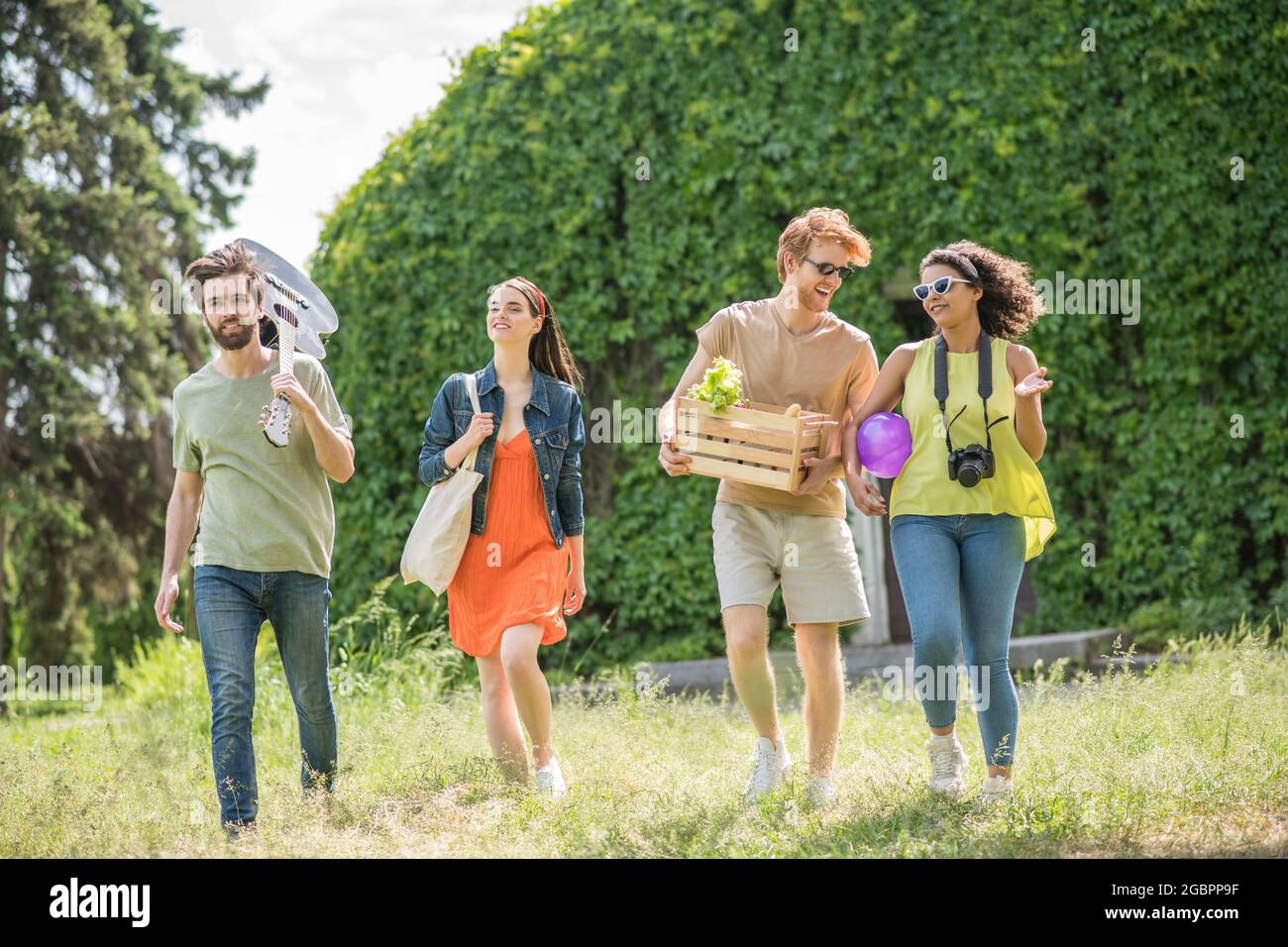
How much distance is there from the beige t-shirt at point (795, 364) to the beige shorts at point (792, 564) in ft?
0.21

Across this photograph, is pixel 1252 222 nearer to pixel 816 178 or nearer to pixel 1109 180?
pixel 1109 180

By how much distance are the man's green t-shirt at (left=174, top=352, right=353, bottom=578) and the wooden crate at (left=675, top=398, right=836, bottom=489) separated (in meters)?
1.30

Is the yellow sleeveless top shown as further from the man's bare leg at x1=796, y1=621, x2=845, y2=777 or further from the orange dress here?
the orange dress

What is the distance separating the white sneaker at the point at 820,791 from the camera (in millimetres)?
4398

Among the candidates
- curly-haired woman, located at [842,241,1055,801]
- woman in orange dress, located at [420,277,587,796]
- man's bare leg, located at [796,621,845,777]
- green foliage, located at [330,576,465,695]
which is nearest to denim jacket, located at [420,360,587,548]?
woman in orange dress, located at [420,277,587,796]

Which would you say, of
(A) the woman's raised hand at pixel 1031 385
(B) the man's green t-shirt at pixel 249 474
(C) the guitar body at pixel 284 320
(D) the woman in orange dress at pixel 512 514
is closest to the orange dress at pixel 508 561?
(D) the woman in orange dress at pixel 512 514

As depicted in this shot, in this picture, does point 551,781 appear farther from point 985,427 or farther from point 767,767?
point 985,427

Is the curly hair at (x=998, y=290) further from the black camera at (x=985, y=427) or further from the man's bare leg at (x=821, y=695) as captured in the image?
the man's bare leg at (x=821, y=695)

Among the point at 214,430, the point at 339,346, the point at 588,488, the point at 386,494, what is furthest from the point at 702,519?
the point at 214,430

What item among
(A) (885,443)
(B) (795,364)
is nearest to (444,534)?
(B) (795,364)

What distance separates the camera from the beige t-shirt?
15.4ft

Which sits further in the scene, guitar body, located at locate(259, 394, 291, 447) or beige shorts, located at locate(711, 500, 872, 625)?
beige shorts, located at locate(711, 500, 872, 625)

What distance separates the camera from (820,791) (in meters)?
4.45
